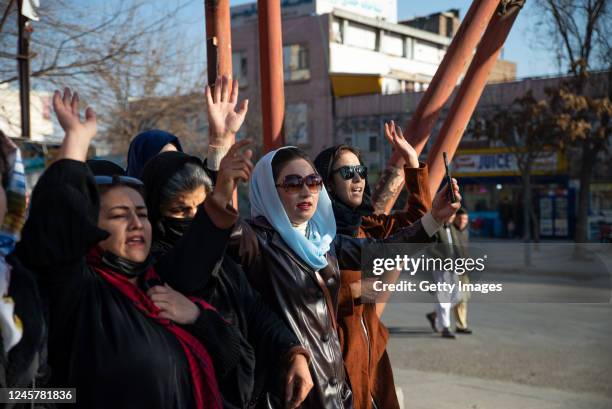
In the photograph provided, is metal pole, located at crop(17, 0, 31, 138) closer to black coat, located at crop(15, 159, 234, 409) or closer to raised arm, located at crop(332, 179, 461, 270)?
raised arm, located at crop(332, 179, 461, 270)

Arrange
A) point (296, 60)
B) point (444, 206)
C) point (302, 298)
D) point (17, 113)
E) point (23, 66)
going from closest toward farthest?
point (302, 298) → point (444, 206) → point (23, 66) → point (17, 113) → point (296, 60)

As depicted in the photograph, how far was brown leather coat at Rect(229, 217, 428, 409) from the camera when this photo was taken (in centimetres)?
281

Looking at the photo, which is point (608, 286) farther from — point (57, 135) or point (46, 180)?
point (57, 135)

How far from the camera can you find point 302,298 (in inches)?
112

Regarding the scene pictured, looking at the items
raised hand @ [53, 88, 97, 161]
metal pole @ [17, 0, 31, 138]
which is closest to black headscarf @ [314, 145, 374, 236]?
raised hand @ [53, 88, 97, 161]

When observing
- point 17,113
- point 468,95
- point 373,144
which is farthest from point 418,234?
point 373,144

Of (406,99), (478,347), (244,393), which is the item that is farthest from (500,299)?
(406,99)

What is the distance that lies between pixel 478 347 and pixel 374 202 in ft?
16.1

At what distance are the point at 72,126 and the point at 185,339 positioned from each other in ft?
2.27

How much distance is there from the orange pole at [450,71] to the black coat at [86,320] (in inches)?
83.6

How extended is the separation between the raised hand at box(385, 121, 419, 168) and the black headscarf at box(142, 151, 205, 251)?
1320mm

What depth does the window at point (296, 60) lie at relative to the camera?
37781 mm

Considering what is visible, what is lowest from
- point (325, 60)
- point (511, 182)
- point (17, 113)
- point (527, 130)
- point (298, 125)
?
point (511, 182)

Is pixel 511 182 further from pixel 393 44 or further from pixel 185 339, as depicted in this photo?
pixel 185 339
